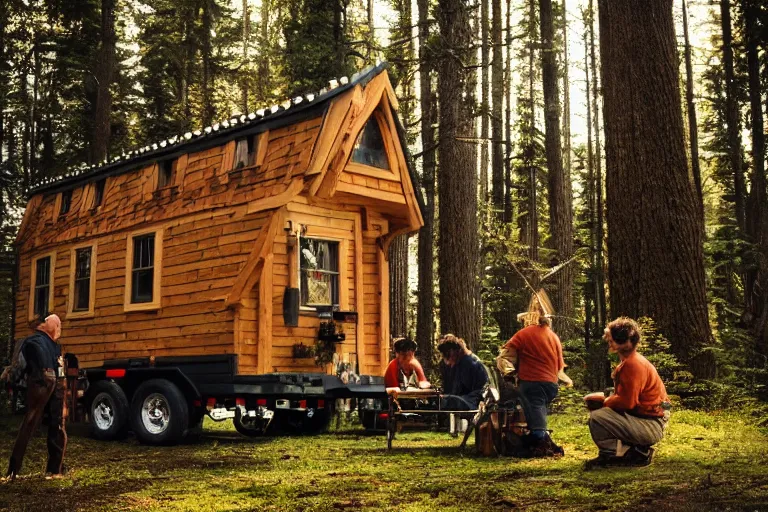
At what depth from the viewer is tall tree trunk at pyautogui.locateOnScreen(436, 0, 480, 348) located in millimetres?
16047

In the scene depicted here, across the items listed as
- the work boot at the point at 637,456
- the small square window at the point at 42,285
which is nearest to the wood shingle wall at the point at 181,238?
the small square window at the point at 42,285

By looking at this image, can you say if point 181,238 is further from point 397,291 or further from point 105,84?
point 105,84

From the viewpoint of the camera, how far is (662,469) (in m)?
7.46

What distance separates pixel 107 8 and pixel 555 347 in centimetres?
1826

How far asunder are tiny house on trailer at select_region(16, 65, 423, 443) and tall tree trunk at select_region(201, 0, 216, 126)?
459 inches

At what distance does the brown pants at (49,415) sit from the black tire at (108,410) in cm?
458

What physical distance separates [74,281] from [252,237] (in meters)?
5.41

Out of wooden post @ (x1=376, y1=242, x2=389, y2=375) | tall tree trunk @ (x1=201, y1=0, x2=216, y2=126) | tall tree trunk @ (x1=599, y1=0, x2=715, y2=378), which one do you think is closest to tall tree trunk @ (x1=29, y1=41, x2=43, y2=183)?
tall tree trunk @ (x1=201, y1=0, x2=216, y2=126)

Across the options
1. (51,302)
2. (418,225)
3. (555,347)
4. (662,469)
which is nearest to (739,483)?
(662,469)

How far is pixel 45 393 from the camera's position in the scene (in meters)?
8.29

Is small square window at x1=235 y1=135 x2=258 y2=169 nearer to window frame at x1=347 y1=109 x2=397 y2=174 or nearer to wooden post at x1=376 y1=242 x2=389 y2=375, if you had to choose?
window frame at x1=347 y1=109 x2=397 y2=174

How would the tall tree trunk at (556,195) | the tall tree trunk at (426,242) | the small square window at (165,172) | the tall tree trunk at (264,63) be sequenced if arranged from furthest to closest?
1. the tall tree trunk at (264,63)
2. the tall tree trunk at (556,195)
3. the tall tree trunk at (426,242)
4. the small square window at (165,172)

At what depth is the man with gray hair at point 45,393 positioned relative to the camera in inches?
326

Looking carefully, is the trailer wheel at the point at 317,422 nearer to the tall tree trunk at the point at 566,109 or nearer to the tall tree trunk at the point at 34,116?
the tall tree trunk at the point at 34,116
